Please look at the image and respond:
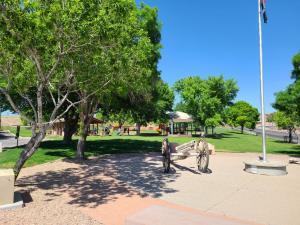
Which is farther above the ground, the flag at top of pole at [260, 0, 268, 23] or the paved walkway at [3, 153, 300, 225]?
the flag at top of pole at [260, 0, 268, 23]

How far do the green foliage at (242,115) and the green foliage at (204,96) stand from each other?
74.4 ft

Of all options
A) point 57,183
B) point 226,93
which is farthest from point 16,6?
point 226,93

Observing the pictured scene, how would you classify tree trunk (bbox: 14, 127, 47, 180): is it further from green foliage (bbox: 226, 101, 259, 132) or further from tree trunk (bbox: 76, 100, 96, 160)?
green foliage (bbox: 226, 101, 259, 132)

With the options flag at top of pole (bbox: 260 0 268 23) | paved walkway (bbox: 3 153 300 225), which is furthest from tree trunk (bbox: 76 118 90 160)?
flag at top of pole (bbox: 260 0 268 23)

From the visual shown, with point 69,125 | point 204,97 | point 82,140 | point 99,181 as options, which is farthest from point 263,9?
point 204,97

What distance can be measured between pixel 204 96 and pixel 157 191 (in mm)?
38658

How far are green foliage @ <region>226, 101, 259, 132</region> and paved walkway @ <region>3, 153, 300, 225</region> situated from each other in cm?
6033

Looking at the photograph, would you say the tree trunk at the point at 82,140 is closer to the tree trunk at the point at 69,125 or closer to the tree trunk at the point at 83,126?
the tree trunk at the point at 83,126

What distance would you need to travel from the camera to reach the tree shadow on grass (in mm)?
9607

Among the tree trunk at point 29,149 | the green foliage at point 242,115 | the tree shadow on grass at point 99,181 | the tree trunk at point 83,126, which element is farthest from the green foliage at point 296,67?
the green foliage at point 242,115

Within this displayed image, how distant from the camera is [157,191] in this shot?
400 inches

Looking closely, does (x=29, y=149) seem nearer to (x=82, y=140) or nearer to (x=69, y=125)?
(x=82, y=140)

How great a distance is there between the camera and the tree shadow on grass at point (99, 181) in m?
9.61

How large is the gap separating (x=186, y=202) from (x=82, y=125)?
10.3 meters
